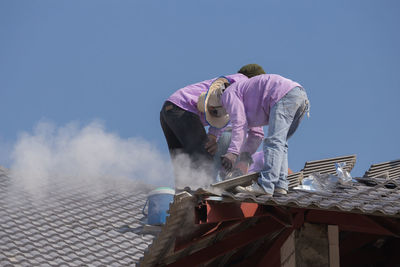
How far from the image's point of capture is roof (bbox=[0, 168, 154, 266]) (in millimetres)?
7605

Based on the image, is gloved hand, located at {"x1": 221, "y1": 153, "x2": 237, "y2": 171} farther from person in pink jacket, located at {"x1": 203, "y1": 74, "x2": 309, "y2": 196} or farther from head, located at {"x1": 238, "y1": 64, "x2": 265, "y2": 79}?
head, located at {"x1": 238, "y1": 64, "x2": 265, "y2": 79}

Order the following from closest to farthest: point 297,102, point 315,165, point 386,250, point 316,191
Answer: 1. point 316,191
2. point 297,102
3. point 315,165
4. point 386,250

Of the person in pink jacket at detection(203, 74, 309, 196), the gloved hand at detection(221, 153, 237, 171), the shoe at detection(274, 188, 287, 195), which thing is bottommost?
the shoe at detection(274, 188, 287, 195)

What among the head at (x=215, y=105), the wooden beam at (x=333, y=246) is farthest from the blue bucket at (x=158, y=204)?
the wooden beam at (x=333, y=246)

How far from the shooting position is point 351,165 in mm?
5523

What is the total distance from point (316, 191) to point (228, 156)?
75 centimetres

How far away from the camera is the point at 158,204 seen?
27.7 feet

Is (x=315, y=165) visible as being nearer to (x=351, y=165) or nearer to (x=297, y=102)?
(x=351, y=165)

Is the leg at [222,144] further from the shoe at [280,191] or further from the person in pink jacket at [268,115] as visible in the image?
the shoe at [280,191]

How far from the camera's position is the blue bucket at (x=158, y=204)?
8.33m

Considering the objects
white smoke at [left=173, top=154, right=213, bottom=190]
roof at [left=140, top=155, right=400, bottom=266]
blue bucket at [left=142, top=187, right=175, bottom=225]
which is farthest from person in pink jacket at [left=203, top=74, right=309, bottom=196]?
blue bucket at [left=142, top=187, right=175, bottom=225]

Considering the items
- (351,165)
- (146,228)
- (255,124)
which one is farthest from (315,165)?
(146,228)

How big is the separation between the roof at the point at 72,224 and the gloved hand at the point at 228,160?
295 cm

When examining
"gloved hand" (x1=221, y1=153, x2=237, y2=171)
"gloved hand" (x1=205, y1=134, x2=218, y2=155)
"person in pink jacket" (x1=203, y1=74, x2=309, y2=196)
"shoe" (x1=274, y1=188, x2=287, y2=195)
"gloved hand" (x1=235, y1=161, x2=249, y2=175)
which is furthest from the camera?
"gloved hand" (x1=205, y1=134, x2=218, y2=155)
